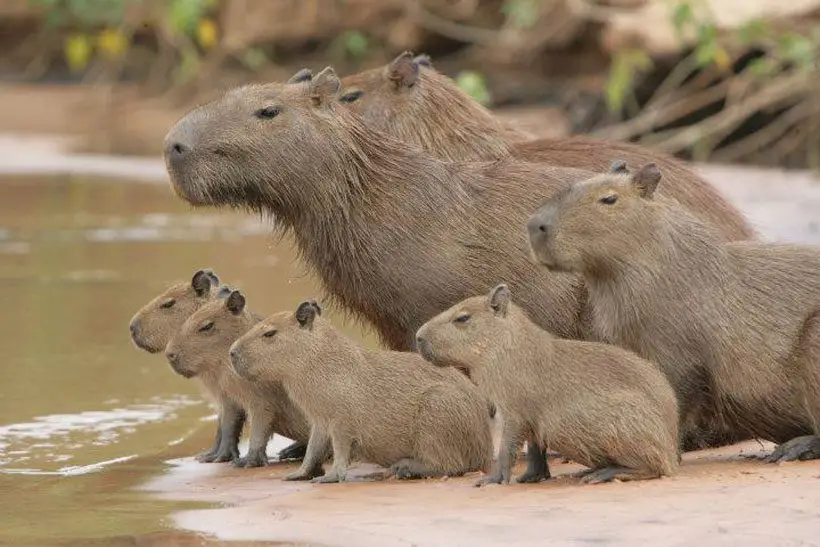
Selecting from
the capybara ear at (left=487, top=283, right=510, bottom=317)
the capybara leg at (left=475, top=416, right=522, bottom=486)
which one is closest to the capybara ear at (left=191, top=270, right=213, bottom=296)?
the capybara ear at (left=487, top=283, right=510, bottom=317)

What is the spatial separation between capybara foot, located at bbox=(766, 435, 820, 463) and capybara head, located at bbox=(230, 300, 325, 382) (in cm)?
167

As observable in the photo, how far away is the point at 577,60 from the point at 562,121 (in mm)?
2644

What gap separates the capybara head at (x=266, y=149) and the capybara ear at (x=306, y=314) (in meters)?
0.47

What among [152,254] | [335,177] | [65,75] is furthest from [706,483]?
[65,75]

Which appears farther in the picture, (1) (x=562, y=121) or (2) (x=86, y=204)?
(1) (x=562, y=121)

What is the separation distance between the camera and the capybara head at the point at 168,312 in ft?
22.8

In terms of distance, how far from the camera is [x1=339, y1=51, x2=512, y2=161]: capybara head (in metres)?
7.94

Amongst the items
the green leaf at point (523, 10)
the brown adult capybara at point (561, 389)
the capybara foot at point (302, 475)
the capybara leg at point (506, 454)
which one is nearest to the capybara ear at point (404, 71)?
the brown adult capybara at point (561, 389)

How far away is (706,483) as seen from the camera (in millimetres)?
5457

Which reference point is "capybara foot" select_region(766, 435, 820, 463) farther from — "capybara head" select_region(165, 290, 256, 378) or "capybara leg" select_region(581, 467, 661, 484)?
"capybara head" select_region(165, 290, 256, 378)

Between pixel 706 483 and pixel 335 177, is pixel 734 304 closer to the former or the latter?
pixel 706 483

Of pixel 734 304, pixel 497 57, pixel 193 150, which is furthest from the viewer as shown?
pixel 497 57

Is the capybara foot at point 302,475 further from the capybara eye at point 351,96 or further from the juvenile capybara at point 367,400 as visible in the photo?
the capybara eye at point 351,96

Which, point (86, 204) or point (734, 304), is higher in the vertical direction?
point (86, 204)
